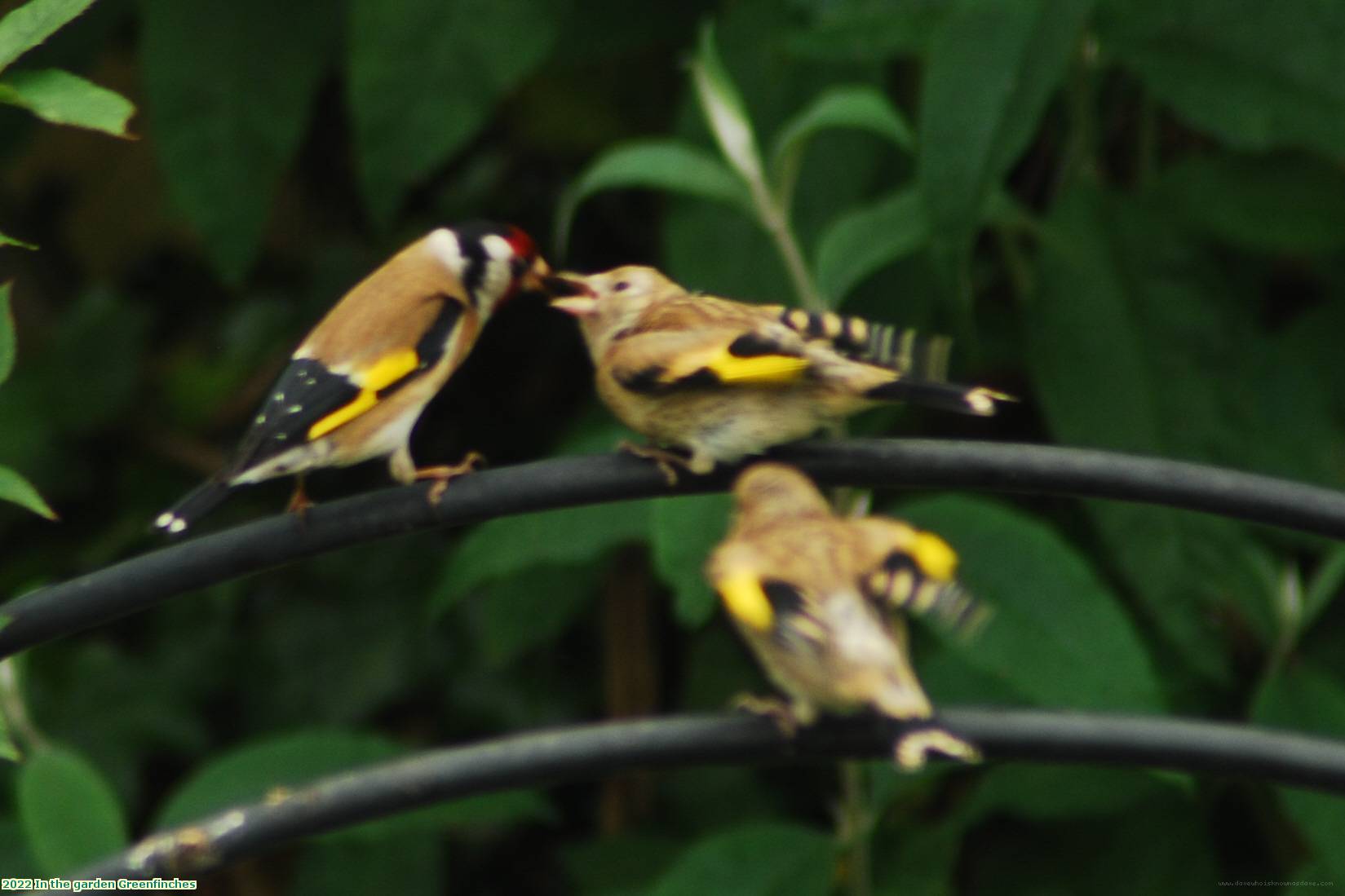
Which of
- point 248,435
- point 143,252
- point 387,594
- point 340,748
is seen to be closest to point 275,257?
point 143,252

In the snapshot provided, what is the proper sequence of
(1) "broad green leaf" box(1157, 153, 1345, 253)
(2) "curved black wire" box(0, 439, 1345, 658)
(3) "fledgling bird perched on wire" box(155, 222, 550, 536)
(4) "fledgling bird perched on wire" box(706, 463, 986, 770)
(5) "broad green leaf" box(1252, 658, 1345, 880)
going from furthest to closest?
(1) "broad green leaf" box(1157, 153, 1345, 253) → (5) "broad green leaf" box(1252, 658, 1345, 880) → (3) "fledgling bird perched on wire" box(155, 222, 550, 536) → (2) "curved black wire" box(0, 439, 1345, 658) → (4) "fledgling bird perched on wire" box(706, 463, 986, 770)

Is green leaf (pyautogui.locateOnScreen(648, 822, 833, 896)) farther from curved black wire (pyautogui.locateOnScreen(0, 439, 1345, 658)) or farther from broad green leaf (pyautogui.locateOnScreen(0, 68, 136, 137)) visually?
broad green leaf (pyautogui.locateOnScreen(0, 68, 136, 137))

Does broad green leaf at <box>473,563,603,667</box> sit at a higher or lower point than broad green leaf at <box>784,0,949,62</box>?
lower

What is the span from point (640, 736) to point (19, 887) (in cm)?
87

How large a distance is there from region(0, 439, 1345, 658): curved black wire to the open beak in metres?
0.42

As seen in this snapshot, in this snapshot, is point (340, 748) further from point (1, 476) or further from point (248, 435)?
point (1, 476)

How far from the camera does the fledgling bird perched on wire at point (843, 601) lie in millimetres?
1786

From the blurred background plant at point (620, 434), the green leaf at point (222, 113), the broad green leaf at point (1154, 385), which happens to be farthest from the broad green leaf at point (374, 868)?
the broad green leaf at point (1154, 385)

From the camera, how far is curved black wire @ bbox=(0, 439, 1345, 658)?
6.31ft

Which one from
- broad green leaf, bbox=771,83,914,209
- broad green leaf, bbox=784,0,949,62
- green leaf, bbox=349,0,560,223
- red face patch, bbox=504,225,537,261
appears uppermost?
green leaf, bbox=349,0,560,223

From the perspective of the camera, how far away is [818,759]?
6.60ft

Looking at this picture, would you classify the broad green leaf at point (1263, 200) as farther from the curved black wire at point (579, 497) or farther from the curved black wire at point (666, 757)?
the curved black wire at point (666, 757)

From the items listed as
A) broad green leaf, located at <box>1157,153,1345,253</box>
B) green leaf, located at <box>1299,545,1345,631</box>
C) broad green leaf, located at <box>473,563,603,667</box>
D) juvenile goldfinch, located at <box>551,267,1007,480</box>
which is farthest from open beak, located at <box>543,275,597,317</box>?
green leaf, located at <box>1299,545,1345,631</box>

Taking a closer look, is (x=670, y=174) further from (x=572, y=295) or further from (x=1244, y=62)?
(x=1244, y=62)
